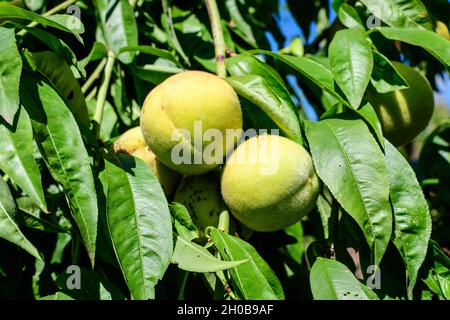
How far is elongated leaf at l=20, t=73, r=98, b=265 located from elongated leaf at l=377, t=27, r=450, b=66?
616mm

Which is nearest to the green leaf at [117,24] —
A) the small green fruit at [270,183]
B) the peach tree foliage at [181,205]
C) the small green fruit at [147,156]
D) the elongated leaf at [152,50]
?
the peach tree foliage at [181,205]

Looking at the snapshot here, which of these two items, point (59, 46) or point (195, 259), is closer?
point (195, 259)

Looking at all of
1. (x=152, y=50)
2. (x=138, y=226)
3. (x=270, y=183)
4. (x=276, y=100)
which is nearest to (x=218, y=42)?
(x=152, y=50)

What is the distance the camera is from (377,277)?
1.11 metres

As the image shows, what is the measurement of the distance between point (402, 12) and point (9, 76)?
33.1 inches

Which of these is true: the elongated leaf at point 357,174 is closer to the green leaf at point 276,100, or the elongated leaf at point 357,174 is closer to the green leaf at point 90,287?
the green leaf at point 276,100

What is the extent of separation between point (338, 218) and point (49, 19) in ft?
2.07

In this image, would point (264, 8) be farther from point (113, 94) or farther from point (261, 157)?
point (261, 157)

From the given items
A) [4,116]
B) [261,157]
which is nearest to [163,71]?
[261,157]

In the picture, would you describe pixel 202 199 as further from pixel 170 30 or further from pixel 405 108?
pixel 170 30

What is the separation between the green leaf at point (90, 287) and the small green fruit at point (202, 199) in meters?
0.19

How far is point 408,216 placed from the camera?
1045mm

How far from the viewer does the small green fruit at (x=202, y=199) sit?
1.16 meters

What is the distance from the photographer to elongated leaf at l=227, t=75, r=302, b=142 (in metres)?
1.12
